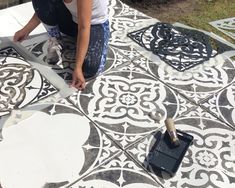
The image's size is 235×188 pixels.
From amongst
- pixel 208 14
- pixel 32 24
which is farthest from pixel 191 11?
pixel 32 24

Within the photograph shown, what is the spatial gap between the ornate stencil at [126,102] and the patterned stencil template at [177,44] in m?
0.21

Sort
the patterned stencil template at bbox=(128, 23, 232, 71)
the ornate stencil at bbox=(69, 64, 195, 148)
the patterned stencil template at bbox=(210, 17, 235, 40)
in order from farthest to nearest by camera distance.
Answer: the patterned stencil template at bbox=(210, 17, 235, 40) < the patterned stencil template at bbox=(128, 23, 232, 71) < the ornate stencil at bbox=(69, 64, 195, 148)

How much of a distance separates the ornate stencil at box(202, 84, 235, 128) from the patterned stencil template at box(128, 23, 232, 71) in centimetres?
25

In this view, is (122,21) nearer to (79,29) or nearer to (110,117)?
(79,29)

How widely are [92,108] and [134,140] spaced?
0.26 m

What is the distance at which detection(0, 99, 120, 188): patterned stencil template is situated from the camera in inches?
55.9

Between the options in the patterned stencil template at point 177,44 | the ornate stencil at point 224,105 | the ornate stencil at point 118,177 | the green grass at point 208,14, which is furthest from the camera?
the green grass at point 208,14

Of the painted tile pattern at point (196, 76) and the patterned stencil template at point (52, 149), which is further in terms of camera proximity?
the painted tile pattern at point (196, 76)

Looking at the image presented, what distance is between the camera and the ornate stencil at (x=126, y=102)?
166 centimetres

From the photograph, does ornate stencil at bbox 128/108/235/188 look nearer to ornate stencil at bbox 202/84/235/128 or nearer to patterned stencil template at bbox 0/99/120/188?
ornate stencil at bbox 202/84/235/128

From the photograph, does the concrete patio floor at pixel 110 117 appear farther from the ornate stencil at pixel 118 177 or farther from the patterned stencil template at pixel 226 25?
the patterned stencil template at pixel 226 25

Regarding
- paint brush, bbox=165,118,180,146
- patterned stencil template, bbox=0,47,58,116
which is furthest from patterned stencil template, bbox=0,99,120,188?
paint brush, bbox=165,118,180,146

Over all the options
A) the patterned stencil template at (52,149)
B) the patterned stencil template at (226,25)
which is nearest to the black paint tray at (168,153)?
the patterned stencil template at (52,149)

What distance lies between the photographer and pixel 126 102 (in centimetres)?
179
